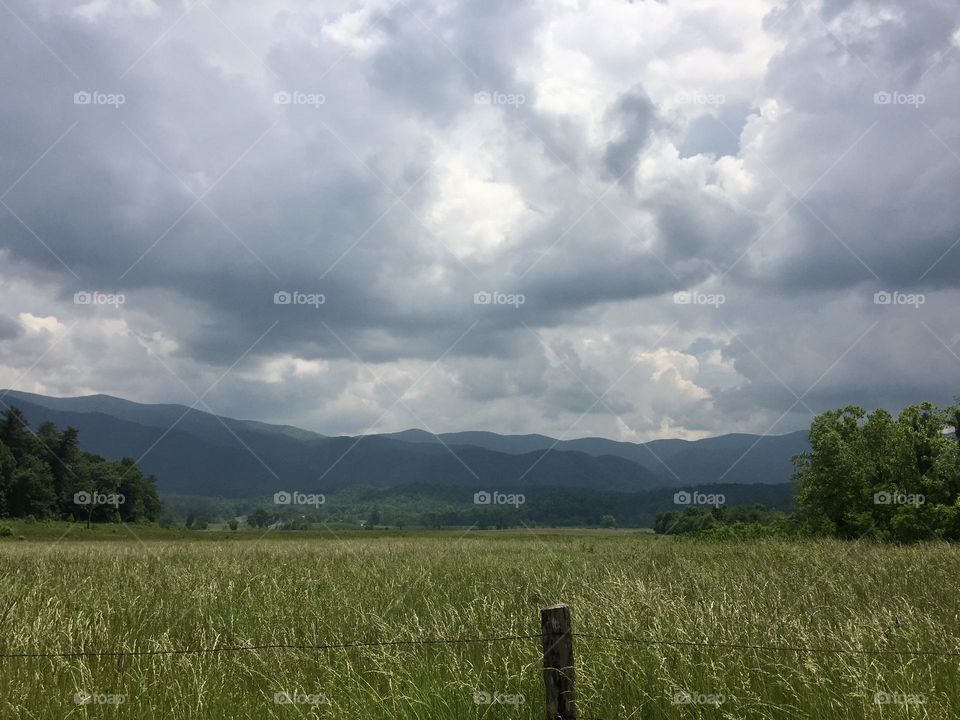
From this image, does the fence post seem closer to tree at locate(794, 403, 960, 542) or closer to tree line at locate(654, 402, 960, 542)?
tree line at locate(654, 402, 960, 542)

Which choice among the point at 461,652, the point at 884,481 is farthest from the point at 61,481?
the point at 461,652

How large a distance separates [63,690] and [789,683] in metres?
6.93

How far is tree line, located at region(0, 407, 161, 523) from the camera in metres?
95.6

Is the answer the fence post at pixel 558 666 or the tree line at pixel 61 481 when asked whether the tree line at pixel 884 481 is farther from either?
the tree line at pixel 61 481

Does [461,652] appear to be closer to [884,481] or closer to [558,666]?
[558,666]

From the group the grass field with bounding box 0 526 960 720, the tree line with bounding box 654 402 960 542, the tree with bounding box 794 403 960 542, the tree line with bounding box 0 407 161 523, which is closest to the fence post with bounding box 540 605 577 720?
the grass field with bounding box 0 526 960 720

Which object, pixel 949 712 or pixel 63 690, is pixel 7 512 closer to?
pixel 63 690

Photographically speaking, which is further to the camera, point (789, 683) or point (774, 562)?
point (774, 562)

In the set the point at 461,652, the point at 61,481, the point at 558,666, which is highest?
the point at 61,481

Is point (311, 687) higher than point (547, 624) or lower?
lower

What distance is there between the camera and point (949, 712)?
5.63 meters

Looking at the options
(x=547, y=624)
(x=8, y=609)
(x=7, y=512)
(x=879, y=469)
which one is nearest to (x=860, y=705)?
(x=547, y=624)

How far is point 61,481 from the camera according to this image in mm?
104562

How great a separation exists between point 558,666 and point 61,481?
393ft
